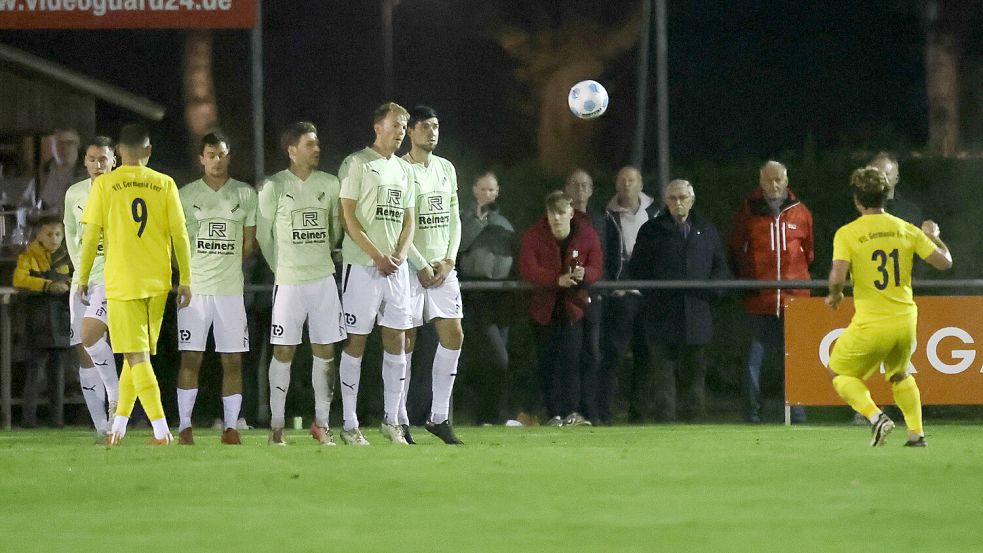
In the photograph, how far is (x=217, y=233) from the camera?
1237cm

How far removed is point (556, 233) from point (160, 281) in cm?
438

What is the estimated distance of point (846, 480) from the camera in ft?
28.6

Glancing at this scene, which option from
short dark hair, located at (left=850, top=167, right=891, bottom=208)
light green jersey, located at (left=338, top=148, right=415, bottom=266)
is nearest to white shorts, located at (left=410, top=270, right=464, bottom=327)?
light green jersey, located at (left=338, top=148, right=415, bottom=266)

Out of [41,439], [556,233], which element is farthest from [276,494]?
[556,233]

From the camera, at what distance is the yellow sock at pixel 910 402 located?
10859mm

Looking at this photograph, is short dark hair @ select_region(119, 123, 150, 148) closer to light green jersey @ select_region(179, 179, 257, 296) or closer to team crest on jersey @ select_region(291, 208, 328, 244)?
light green jersey @ select_region(179, 179, 257, 296)

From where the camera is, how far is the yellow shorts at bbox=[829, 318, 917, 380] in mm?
→ 10891

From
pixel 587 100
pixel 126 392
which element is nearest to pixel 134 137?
pixel 126 392

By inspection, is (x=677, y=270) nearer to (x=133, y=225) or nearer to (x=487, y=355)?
(x=487, y=355)

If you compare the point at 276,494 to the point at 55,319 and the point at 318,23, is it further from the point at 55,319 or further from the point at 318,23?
the point at 318,23

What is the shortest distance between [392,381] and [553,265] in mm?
3310

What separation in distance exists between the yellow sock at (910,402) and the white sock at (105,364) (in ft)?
16.4

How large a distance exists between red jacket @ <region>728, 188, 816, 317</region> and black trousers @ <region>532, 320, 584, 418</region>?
1.47m

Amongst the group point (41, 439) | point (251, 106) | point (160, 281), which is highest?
point (251, 106)
